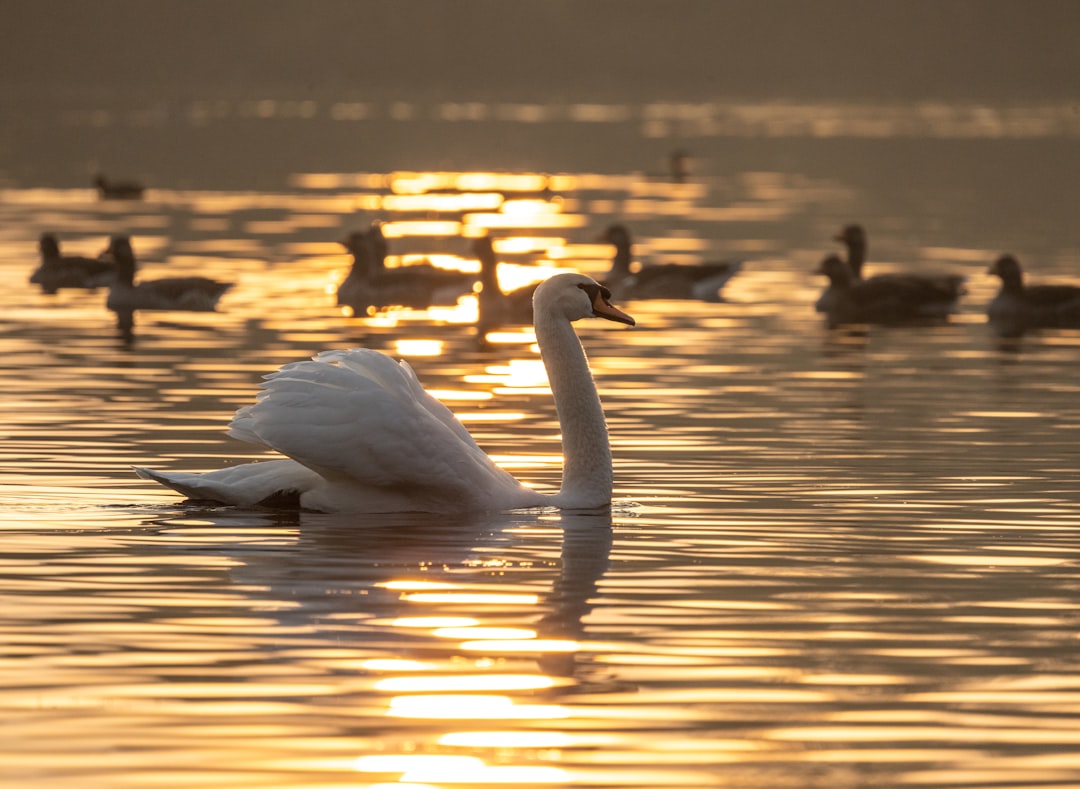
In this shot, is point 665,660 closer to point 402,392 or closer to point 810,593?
point 810,593

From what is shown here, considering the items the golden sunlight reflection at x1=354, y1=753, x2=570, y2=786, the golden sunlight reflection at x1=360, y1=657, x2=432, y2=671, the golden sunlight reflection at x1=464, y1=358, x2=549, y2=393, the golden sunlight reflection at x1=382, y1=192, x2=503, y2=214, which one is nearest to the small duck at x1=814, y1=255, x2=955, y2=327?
the golden sunlight reflection at x1=464, y1=358, x2=549, y2=393

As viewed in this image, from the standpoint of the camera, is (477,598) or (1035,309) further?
(1035,309)

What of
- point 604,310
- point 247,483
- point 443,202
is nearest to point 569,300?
point 604,310

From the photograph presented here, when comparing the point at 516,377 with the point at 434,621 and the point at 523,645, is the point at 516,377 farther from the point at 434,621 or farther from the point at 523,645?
the point at 523,645

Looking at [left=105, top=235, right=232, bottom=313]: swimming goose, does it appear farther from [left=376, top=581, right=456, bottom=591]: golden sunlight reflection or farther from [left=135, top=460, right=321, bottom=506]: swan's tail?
[left=376, top=581, right=456, bottom=591]: golden sunlight reflection

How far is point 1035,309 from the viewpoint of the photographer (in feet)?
105

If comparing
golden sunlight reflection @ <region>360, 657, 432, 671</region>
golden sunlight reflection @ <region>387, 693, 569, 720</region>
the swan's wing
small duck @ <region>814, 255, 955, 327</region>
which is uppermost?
small duck @ <region>814, 255, 955, 327</region>

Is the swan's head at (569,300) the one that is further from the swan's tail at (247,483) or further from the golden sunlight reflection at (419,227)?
the golden sunlight reflection at (419,227)

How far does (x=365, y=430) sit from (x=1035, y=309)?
60.4 ft

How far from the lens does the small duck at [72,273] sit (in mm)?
36594

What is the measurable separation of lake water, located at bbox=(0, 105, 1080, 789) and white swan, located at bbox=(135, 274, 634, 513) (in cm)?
19

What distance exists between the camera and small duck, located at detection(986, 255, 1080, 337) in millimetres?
31781

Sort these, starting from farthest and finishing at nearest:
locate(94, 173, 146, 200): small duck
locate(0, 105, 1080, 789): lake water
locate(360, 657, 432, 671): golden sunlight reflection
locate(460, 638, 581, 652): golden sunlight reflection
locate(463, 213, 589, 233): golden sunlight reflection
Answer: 1. locate(94, 173, 146, 200): small duck
2. locate(463, 213, 589, 233): golden sunlight reflection
3. locate(460, 638, 581, 652): golden sunlight reflection
4. locate(360, 657, 432, 671): golden sunlight reflection
5. locate(0, 105, 1080, 789): lake water

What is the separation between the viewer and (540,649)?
38.5 ft
